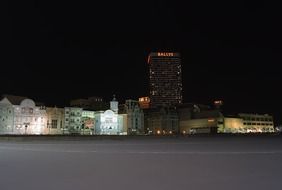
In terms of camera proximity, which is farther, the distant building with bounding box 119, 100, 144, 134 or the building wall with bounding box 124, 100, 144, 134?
the building wall with bounding box 124, 100, 144, 134

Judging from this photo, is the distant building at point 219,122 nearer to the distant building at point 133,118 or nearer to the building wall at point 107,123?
the distant building at point 133,118

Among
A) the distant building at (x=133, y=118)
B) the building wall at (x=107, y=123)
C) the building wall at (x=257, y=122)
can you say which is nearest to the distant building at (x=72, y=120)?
the building wall at (x=107, y=123)

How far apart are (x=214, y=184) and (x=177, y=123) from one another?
15897cm

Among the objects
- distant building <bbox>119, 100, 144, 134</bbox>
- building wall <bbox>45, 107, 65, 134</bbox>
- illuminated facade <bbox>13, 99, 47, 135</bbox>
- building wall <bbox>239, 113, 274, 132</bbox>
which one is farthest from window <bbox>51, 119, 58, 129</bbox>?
building wall <bbox>239, 113, 274, 132</bbox>

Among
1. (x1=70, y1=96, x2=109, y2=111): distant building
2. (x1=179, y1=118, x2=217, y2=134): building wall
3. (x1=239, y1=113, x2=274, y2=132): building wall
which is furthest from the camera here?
(x1=239, y1=113, x2=274, y2=132): building wall

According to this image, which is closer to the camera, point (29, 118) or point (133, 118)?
point (29, 118)

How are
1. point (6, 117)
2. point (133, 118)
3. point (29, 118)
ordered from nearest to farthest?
point (6, 117), point (29, 118), point (133, 118)

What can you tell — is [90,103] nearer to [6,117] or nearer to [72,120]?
[72,120]

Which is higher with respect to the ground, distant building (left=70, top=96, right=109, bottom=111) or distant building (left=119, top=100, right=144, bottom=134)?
distant building (left=70, top=96, right=109, bottom=111)

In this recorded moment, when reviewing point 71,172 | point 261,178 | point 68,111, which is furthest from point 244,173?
point 68,111

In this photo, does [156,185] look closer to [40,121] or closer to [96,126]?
[40,121]

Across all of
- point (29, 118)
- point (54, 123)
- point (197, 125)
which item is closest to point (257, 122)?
point (197, 125)

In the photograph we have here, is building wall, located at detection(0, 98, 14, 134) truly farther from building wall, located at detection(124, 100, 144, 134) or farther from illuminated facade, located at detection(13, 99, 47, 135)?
building wall, located at detection(124, 100, 144, 134)

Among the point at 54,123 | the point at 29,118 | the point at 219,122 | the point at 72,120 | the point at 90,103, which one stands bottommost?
the point at 219,122
